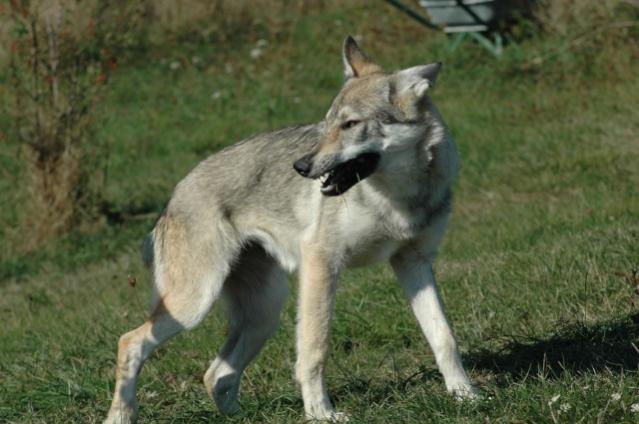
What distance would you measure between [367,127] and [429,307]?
848 millimetres

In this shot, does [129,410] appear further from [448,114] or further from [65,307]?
[448,114]

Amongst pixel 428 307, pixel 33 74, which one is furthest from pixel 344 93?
pixel 33 74

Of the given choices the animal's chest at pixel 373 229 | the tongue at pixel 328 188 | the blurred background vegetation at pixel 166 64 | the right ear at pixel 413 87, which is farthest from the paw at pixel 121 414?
the blurred background vegetation at pixel 166 64

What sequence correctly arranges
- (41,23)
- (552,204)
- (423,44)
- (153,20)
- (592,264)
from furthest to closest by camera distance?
(153,20), (423,44), (41,23), (552,204), (592,264)

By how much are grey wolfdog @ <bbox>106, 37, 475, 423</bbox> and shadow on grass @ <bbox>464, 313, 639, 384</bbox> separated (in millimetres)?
405

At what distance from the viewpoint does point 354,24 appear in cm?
1470

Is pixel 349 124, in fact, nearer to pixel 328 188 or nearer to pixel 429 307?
pixel 328 188

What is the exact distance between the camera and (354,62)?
17.3 ft

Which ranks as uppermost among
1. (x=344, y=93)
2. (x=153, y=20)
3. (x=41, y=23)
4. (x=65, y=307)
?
(x=344, y=93)

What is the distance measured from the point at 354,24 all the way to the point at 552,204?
22.6 feet

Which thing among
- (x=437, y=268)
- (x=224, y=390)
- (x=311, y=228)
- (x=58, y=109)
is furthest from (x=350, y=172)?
(x=58, y=109)

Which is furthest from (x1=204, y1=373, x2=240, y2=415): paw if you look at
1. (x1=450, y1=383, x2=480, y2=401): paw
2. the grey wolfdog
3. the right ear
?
the right ear

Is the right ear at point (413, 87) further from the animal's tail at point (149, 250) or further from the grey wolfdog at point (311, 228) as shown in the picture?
the animal's tail at point (149, 250)

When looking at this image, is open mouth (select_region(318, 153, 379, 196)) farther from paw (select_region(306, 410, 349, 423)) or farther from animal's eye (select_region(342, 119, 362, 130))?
paw (select_region(306, 410, 349, 423))
